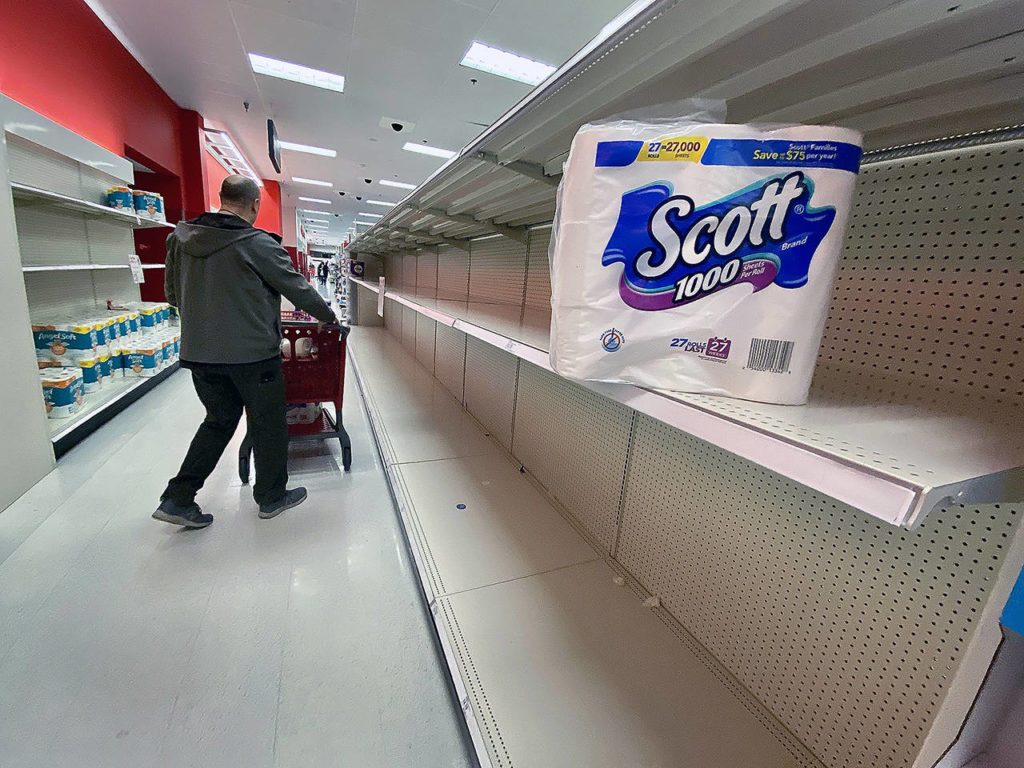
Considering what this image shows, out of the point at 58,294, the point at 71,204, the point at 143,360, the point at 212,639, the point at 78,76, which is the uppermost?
the point at 78,76

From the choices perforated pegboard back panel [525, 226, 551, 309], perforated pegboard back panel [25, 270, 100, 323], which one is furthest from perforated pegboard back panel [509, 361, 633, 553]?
perforated pegboard back panel [25, 270, 100, 323]

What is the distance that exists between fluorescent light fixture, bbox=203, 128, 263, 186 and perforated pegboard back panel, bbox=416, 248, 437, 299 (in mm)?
3994

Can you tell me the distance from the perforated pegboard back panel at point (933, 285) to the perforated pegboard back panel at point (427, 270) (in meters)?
4.46

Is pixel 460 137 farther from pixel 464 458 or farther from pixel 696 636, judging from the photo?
pixel 696 636

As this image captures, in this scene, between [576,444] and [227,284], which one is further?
[576,444]

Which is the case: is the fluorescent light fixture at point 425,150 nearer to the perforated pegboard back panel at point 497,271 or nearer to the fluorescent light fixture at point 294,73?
the fluorescent light fixture at point 294,73

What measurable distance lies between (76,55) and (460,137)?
4427mm

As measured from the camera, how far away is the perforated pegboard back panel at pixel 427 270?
17.2 ft

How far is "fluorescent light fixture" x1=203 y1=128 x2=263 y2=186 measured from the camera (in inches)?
301

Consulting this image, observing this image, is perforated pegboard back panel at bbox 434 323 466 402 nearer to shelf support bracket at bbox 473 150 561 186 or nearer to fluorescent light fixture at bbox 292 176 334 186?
shelf support bracket at bbox 473 150 561 186

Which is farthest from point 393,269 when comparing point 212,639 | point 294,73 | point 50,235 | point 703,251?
point 703,251

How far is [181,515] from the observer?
1984 millimetres

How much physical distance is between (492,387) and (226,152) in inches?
394

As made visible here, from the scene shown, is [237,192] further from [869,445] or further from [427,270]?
[427,270]
